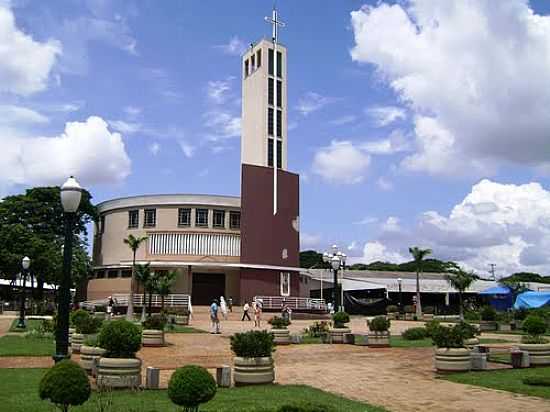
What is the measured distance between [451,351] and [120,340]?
25.5 ft

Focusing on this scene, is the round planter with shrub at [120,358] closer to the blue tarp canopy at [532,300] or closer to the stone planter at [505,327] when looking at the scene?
the stone planter at [505,327]

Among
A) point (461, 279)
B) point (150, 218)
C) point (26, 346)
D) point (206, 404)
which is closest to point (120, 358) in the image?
point (206, 404)

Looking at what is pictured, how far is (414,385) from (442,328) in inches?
104

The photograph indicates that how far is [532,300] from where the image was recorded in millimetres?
45719

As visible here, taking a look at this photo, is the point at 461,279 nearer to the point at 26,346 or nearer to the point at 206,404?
the point at 26,346

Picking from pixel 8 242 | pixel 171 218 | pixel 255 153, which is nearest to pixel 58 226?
pixel 8 242

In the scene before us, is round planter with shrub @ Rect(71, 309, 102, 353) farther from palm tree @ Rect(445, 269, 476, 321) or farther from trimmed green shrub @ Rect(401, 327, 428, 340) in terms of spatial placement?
palm tree @ Rect(445, 269, 476, 321)

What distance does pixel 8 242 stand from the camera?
55.8 metres

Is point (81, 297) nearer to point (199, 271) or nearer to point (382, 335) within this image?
point (199, 271)

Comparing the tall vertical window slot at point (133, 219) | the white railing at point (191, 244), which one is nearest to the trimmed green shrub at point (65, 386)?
the white railing at point (191, 244)

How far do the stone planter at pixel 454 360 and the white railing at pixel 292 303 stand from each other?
3824cm

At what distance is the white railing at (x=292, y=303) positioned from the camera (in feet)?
176

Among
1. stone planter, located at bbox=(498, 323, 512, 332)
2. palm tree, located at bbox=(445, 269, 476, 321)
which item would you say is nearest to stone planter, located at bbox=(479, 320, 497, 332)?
stone planter, located at bbox=(498, 323, 512, 332)

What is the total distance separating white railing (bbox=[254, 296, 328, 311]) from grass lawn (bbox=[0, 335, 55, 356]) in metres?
30.5
